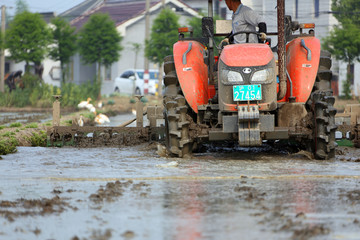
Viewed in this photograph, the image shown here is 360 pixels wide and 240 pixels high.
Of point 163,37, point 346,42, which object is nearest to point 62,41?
point 163,37

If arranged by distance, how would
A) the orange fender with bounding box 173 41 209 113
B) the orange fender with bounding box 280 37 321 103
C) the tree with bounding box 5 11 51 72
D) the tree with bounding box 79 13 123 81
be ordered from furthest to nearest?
the tree with bounding box 79 13 123 81, the tree with bounding box 5 11 51 72, the orange fender with bounding box 173 41 209 113, the orange fender with bounding box 280 37 321 103

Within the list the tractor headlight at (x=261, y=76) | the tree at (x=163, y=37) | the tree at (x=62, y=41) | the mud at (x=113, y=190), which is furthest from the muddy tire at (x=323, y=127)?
the tree at (x=62, y=41)

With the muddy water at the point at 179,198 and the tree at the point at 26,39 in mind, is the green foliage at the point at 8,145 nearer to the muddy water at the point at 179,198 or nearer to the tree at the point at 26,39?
the muddy water at the point at 179,198

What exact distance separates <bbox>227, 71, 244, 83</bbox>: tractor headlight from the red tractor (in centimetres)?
1

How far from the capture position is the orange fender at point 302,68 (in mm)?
12117

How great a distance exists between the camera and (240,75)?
11.5 m

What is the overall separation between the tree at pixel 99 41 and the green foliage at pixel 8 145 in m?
35.0

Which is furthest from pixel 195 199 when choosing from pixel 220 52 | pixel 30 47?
pixel 30 47

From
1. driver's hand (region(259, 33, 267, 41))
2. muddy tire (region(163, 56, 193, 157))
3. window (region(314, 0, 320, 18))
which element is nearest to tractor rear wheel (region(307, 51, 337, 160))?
driver's hand (region(259, 33, 267, 41))

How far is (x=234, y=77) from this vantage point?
11562mm

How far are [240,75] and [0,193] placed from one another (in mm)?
4323

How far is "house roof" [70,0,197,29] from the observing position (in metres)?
59.0

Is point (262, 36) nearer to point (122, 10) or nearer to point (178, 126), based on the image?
Answer: point (178, 126)

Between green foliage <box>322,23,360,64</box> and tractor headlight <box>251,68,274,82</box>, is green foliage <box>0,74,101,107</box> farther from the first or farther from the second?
tractor headlight <box>251,68,274,82</box>
